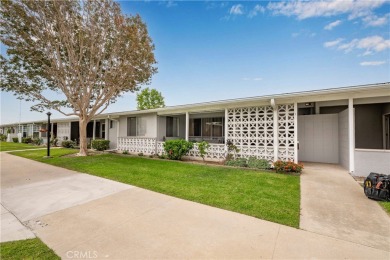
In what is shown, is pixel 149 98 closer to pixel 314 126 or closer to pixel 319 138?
pixel 314 126

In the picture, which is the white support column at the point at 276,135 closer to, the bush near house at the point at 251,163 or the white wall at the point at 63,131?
the bush near house at the point at 251,163

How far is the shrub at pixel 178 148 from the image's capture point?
33.2 feet

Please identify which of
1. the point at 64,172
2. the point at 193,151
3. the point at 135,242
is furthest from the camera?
the point at 193,151

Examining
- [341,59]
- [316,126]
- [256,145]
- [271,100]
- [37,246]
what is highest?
[341,59]

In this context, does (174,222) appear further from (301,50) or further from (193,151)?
(301,50)

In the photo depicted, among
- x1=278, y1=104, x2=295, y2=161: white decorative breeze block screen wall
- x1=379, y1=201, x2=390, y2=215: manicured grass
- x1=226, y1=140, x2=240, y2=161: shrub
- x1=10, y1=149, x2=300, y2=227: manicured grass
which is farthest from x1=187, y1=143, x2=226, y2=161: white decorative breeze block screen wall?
x1=379, y1=201, x2=390, y2=215: manicured grass

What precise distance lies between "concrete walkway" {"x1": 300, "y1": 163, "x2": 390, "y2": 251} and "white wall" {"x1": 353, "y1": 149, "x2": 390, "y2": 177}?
1.01 meters

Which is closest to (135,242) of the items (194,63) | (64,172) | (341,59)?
(64,172)

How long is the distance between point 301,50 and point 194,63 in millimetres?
8199

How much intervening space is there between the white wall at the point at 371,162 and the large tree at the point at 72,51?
1189 cm

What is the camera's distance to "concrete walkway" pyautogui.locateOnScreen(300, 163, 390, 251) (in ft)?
9.48

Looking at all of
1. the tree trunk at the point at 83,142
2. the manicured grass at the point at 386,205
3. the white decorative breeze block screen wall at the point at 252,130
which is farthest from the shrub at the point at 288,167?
the tree trunk at the point at 83,142

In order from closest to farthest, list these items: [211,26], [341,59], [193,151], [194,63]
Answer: [193,151]
[341,59]
[211,26]
[194,63]

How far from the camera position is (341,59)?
11297 mm
